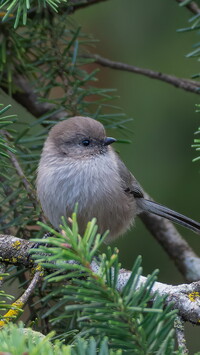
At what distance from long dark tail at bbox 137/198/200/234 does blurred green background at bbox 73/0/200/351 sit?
10.2 inches

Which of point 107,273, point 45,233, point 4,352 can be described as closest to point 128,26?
point 45,233

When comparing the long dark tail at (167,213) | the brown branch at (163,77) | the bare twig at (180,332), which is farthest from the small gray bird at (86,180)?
the bare twig at (180,332)

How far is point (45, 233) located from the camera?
276 centimetres

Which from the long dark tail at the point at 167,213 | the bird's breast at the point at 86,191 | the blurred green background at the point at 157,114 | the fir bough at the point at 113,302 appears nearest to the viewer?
the fir bough at the point at 113,302

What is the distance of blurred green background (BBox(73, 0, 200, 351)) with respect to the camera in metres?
3.58

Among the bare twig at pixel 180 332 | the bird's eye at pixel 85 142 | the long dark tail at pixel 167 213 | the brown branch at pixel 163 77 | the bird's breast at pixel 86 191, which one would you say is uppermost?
the brown branch at pixel 163 77

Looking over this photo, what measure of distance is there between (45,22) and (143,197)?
1.23m

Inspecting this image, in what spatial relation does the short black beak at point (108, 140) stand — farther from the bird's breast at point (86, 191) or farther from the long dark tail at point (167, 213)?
the long dark tail at point (167, 213)

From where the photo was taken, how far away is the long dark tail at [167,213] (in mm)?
3225

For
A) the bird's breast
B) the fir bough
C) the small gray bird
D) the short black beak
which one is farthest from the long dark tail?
the fir bough

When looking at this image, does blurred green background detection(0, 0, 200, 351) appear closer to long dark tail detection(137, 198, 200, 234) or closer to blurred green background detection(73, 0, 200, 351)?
blurred green background detection(73, 0, 200, 351)

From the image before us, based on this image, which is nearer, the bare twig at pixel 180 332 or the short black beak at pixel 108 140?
the bare twig at pixel 180 332

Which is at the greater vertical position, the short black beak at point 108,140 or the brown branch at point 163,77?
the brown branch at point 163,77

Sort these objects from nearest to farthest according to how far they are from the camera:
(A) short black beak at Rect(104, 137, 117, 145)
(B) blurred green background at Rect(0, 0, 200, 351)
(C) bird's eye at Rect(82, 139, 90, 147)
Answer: (A) short black beak at Rect(104, 137, 117, 145) < (C) bird's eye at Rect(82, 139, 90, 147) < (B) blurred green background at Rect(0, 0, 200, 351)
